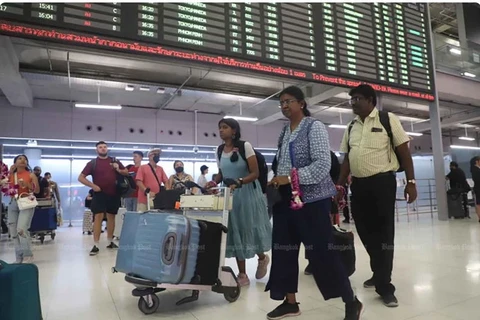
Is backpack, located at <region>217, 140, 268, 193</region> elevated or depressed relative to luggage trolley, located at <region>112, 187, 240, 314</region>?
elevated

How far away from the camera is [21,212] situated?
340cm

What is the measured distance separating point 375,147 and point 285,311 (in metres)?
1.16

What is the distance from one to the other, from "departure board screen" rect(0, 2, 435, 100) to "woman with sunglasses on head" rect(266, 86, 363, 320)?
2.37 metres

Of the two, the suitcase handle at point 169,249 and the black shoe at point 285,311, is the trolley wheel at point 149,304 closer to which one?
the suitcase handle at point 169,249

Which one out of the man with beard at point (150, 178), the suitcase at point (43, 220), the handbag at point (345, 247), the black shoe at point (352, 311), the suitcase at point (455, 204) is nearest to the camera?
the black shoe at point (352, 311)

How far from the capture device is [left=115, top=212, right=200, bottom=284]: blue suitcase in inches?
69.1

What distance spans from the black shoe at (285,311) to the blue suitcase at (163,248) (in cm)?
50

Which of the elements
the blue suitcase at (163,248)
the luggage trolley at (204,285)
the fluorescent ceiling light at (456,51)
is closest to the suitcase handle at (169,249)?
the blue suitcase at (163,248)

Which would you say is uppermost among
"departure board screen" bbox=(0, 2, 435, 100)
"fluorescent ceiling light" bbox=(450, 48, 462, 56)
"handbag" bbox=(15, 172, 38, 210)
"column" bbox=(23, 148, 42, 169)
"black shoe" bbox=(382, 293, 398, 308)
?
"fluorescent ceiling light" bbox=(450, 48, 462, 56)

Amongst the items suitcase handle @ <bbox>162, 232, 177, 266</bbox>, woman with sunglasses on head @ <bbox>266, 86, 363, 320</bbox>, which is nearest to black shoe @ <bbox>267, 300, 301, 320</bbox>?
woman with sunglasses on head @ <bbox>266, 86, 363, 320</bbox>

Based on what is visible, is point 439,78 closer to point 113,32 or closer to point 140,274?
point 113,32

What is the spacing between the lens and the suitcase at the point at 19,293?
1.33m

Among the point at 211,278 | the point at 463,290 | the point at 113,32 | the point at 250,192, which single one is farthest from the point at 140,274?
the point at 113,32

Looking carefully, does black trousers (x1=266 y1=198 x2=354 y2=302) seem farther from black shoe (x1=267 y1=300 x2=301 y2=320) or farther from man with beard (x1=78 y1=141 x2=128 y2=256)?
man with beard (x1=78 y1=141 x2=128 y2=256)
